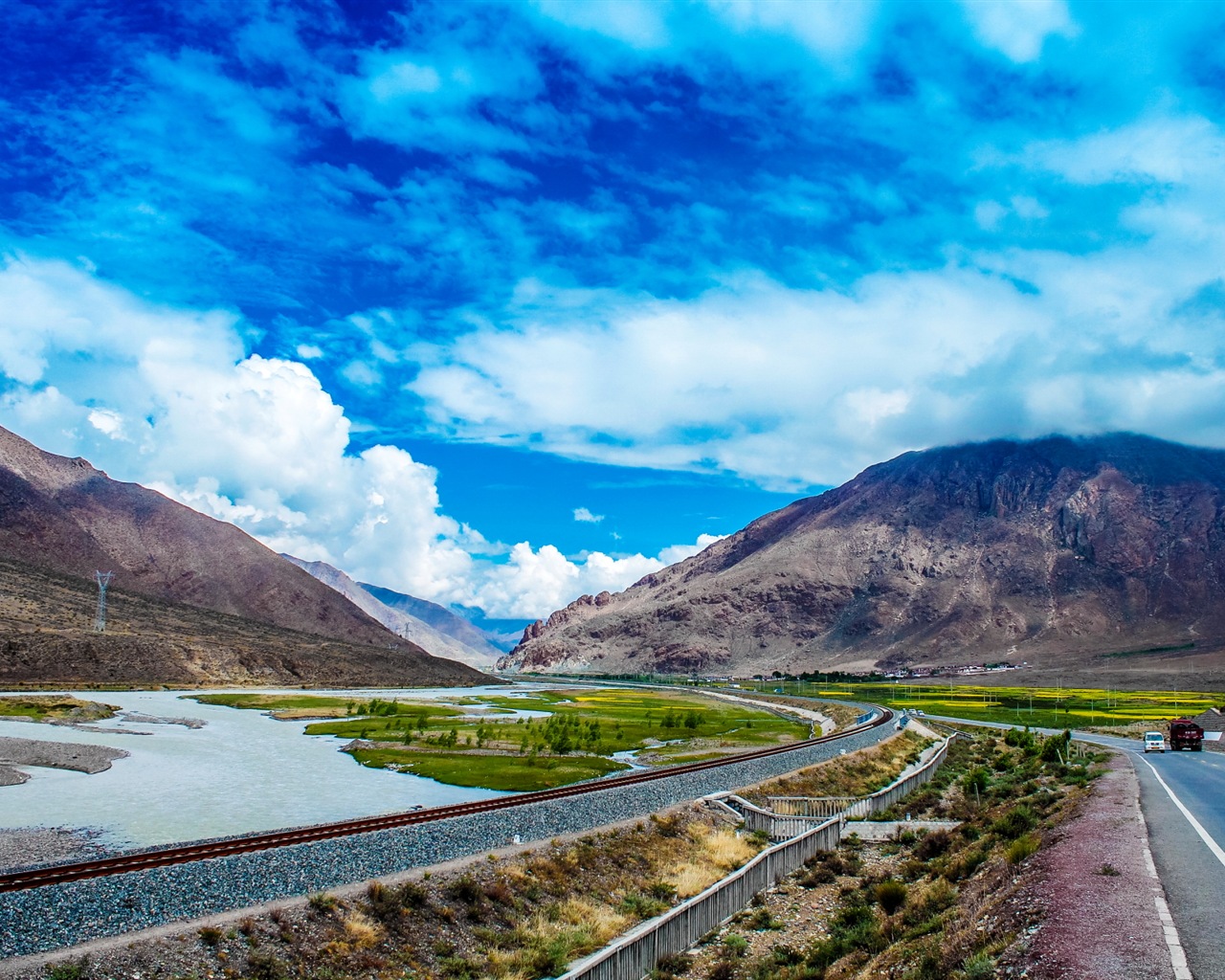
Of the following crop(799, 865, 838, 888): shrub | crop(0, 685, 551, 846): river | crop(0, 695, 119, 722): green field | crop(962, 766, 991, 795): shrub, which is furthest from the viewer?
crop(0, 695, 119, 722): green field

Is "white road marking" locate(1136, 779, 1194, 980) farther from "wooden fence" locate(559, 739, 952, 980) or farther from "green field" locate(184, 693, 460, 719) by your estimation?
"green field" locate(184, 693, 460, 719)

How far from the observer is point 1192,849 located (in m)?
19.3

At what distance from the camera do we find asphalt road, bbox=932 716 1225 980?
12.5m

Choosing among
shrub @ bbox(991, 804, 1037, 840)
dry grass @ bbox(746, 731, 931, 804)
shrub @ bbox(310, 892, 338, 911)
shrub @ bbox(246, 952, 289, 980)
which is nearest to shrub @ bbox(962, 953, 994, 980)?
shrub @ bbox(246, 952, 289, 980)

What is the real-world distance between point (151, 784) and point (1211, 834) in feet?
126

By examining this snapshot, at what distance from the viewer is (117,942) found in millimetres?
14609

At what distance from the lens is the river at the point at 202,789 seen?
29969mm

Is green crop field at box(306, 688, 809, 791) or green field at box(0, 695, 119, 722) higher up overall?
green field at box(0, 695, 119, 722)

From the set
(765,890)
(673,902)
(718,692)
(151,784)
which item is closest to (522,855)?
(673,902)

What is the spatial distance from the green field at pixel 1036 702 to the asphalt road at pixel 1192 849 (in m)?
44.7

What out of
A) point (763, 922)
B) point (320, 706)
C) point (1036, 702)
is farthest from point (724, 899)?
point (1036, 702)

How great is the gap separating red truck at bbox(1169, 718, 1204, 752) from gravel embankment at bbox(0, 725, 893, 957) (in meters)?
39.5

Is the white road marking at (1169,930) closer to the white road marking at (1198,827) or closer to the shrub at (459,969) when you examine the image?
the white road marking at (1198,827)

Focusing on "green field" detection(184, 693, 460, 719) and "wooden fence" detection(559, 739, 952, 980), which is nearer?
"wooden fence" detection(559, 739, 952, 980)
